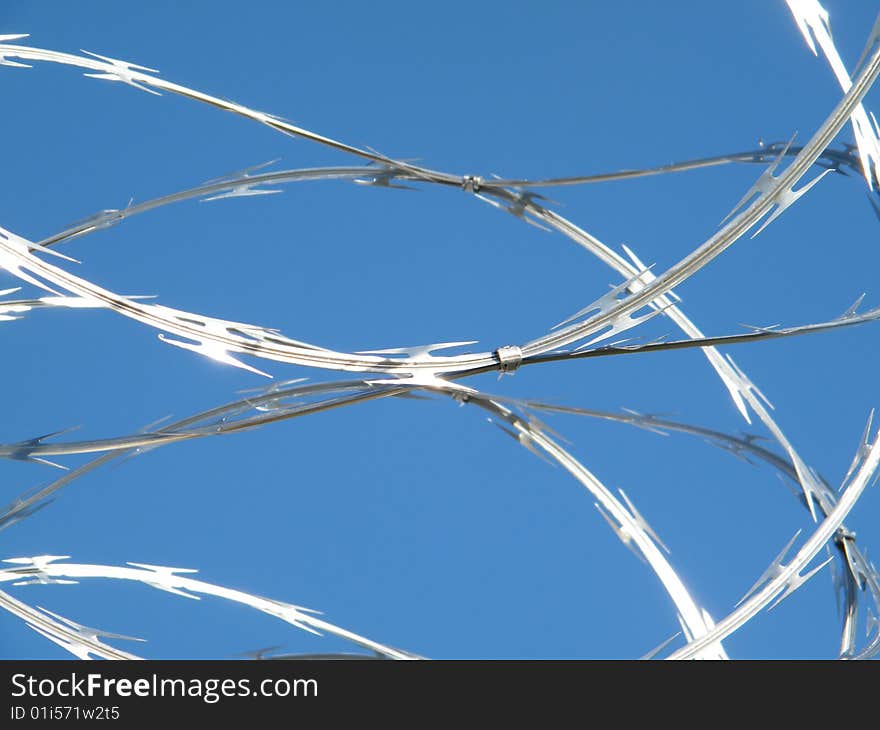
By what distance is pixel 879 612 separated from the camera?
39.5 ft

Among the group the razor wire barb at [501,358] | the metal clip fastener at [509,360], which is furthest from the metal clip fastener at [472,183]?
the metal clip fastener at [509,360]

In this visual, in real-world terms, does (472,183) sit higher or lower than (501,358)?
higher

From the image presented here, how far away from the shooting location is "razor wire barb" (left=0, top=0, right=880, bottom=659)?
29.0ft

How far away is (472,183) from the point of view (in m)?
13.8

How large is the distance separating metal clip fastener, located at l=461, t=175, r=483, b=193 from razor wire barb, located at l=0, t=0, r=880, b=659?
0.03 ft

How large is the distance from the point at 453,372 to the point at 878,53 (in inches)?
145

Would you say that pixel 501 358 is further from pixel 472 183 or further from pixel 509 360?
pixel 472 183

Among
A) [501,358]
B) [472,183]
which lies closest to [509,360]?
[501,358]

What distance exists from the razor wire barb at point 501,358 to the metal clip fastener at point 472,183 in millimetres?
10

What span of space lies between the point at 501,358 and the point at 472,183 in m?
5.05

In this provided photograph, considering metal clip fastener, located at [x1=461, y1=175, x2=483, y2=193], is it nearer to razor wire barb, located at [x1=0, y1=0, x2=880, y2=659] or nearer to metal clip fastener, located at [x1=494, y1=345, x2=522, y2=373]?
razor wire barb, located at [x1=0, y1=0, x2=880, y2=659]

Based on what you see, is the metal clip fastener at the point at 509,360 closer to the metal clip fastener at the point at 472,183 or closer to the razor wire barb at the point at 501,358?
the razor wire barb at the point at 501,358

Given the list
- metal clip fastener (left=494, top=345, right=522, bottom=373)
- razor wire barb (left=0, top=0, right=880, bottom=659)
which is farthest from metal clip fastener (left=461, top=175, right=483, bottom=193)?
metal clip fastener (left=494, top=345, right=522, bottom=373)
